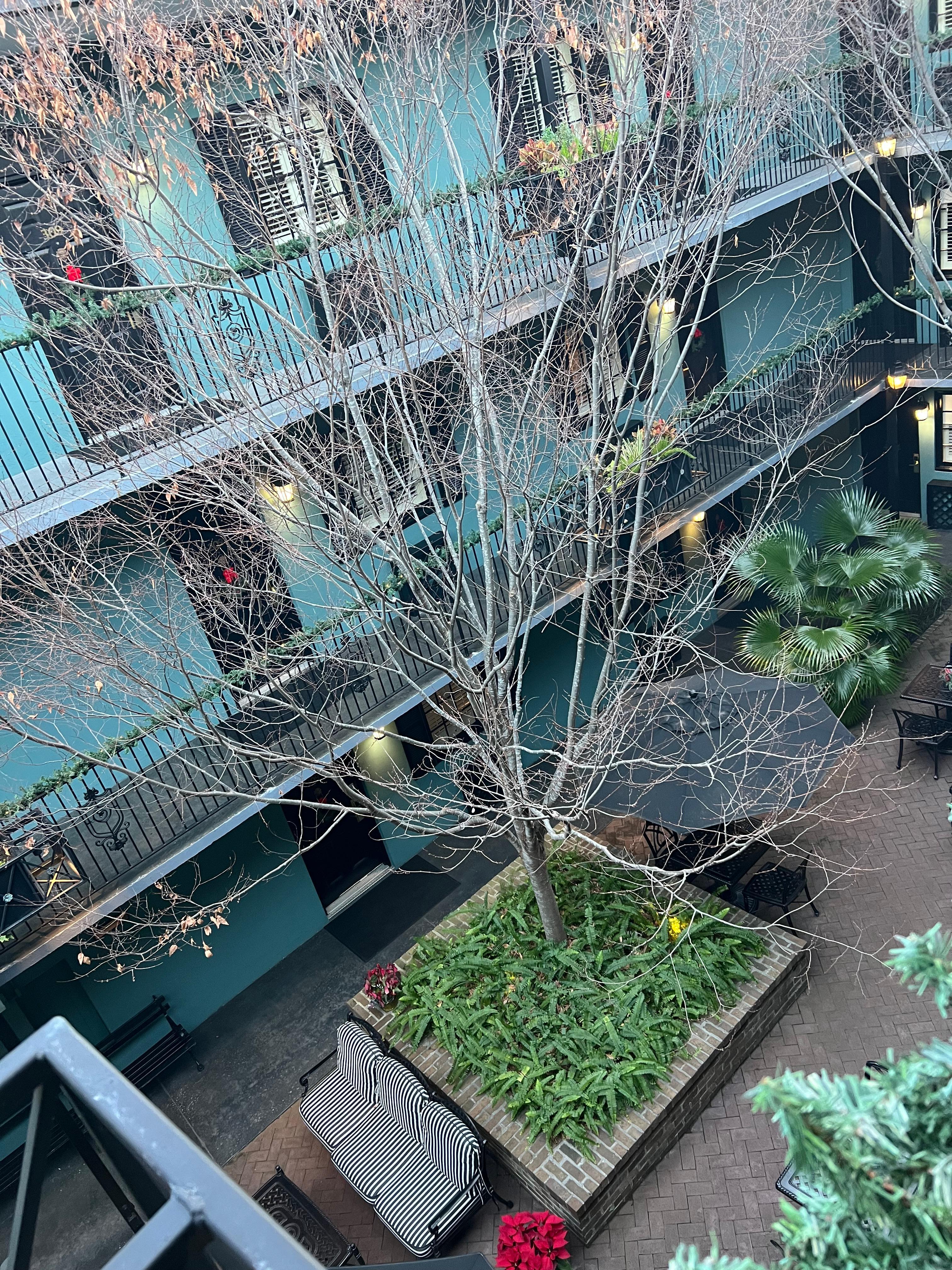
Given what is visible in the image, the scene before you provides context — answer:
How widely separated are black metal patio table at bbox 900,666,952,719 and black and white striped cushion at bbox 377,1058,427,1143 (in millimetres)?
8165

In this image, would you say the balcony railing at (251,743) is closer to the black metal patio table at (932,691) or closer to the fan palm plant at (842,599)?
the fan palm plant at (842,599)

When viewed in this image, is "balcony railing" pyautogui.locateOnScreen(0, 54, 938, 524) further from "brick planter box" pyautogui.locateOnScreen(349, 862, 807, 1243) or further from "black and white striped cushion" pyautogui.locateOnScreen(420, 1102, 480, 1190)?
"brick planter box" pyautogui.locateOnScreen(349, 862, 807, 1243)

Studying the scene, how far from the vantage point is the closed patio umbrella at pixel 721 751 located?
9.59 metres

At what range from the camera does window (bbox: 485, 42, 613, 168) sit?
1185 cm

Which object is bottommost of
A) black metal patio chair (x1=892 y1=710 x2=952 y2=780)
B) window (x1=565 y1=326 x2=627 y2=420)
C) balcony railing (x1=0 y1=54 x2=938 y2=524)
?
black metal patio chair (x1=892 y1=710 x2=952 y2=780)

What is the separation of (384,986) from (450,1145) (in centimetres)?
216

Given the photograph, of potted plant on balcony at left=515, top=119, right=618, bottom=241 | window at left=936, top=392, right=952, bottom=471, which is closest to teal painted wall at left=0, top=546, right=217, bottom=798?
potted plant on balcony at left=515, top=119, right=618, bottom=241

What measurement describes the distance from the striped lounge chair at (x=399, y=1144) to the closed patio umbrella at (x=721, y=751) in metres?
3.37

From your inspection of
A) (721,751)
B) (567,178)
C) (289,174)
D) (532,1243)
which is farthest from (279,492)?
(532,1243)

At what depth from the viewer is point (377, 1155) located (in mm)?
8664

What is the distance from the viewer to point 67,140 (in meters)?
7.44

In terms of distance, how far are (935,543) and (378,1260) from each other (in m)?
13.0

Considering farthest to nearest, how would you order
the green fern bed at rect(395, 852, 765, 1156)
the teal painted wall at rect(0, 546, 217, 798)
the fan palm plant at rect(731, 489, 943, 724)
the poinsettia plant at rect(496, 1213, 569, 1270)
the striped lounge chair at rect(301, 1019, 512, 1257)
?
the fan palm plant at rect(731, 489, 943, 724)
the green fern bed at rect(395, 852, 765, 1156)
the teal painted wall at rect(0, 546, 217, 798)
the striped lounge chair at rect(301, 1019, 512, 1257)
the poinsettia plant at rect(496, 1213, 569, 1270)

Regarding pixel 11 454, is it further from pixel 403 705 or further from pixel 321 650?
pixel 403 705
